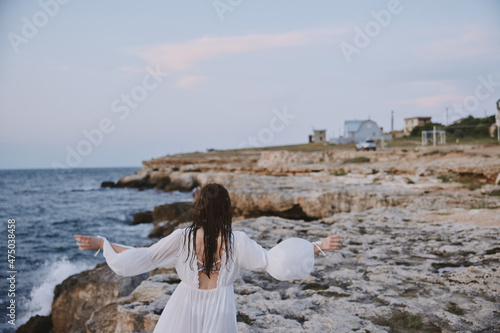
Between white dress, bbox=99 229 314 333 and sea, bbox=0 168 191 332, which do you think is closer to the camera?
white dress, bbox=99 229 314 333

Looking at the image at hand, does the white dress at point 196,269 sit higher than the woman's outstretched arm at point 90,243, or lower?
lower

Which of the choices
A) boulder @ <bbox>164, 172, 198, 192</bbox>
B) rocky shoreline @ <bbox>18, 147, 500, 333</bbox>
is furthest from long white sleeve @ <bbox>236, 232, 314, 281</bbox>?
boulder @ <bbox>164, 172, 198, 192</bbox>

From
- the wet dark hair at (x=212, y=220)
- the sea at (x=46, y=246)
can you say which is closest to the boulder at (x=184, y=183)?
the sea at (x=46, y=246)

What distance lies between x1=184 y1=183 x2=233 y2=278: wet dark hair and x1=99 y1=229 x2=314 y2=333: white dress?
0.10 metres

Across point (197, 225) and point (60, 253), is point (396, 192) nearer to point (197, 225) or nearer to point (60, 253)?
point (197, 225)

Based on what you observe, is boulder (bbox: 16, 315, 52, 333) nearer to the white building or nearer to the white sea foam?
the white sea foam

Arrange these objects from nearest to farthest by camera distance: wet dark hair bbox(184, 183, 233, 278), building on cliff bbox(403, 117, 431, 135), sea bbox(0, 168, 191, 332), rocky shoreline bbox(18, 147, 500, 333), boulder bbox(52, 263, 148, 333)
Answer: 1. wet dark hair bbox(184, 183, 233, 278)
2. rocky shoreline bbox(18, 147, 500, 333)
3. boulder bbox(52, 263, 148, 333)
4. sea bbox(0, 168, 191, 332)
5. building on cliff bbox(403, 117, 431, 135)

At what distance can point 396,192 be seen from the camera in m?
11.1

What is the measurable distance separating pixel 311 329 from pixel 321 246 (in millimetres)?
1090

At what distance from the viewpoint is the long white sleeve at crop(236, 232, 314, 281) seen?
275cm

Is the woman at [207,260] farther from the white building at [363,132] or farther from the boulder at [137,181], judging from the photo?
the white building at [363,132]

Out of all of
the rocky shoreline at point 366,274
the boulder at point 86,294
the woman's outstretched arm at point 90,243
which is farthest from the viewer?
the boulder at point 86,294

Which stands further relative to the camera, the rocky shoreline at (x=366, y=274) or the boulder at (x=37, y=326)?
the boulder at (x=37, y=326)

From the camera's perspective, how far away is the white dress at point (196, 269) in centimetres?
275
